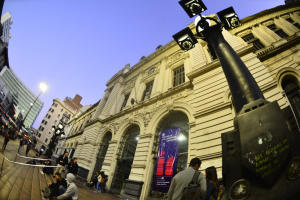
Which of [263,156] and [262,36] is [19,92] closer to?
[262,36]

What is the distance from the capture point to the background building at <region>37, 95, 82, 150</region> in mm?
54562

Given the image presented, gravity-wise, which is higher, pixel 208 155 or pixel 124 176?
pixel 208 155

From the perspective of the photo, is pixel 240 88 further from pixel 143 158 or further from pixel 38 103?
pixel 38 103

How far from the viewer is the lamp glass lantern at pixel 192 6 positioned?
2.96m

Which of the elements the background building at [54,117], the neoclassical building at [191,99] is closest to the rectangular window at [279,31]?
the neoclassical building at [191,99]

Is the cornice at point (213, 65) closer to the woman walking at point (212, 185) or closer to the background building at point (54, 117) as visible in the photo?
the woman walking at point (212, 185)

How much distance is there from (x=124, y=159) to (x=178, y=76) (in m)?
9.12

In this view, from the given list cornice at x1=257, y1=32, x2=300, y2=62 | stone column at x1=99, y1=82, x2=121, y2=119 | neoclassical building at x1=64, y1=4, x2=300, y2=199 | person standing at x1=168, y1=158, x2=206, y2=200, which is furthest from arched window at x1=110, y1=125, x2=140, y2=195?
cornice at x1=257, y1=32, x2=300, y2=62

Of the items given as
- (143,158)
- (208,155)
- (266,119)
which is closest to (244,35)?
(208,155)

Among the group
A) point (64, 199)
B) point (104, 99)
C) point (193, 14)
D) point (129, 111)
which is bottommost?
point (64, 199)

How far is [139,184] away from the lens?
820cm

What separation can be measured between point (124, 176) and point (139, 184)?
3577 mm

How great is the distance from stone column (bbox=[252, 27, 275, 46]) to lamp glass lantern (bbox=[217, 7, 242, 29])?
32.3 feet

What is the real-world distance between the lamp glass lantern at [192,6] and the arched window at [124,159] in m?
9.99
